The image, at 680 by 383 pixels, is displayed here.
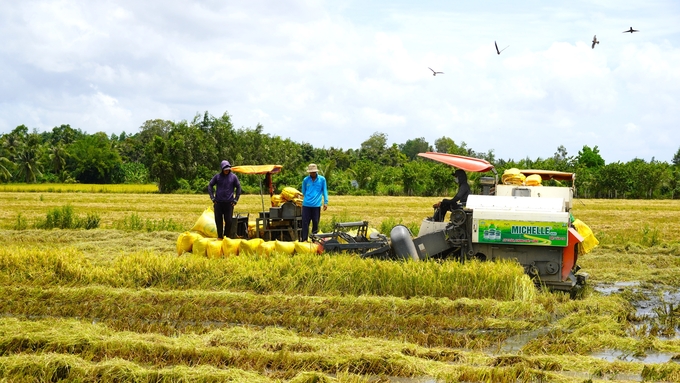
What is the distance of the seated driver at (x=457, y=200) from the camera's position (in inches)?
413

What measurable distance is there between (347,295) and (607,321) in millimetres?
2983

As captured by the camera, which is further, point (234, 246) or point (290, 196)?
point (290, 196)

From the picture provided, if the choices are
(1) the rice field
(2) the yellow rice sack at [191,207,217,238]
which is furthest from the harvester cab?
(2) the yellow rice sack at [191,207,217,238]

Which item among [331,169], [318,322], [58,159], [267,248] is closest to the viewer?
[318,322]

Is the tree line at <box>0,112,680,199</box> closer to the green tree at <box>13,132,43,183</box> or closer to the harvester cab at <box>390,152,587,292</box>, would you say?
the green tree at <box>13,132,43,183</box>

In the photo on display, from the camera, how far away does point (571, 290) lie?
9.77m

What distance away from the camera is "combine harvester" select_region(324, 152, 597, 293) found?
9500 mm

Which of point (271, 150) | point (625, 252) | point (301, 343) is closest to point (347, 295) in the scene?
point (301, 343)

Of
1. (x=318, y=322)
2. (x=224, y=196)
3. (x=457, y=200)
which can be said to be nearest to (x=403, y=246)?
(x=457, y=200)

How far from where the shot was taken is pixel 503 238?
963cm

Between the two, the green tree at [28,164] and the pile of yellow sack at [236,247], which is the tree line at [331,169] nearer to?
the green tree at [28,164]

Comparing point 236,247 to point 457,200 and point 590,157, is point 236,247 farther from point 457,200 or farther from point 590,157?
point 590,157

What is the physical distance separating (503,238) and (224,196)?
483cm

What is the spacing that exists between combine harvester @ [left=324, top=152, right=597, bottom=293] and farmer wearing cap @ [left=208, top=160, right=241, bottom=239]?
233 centimetres
